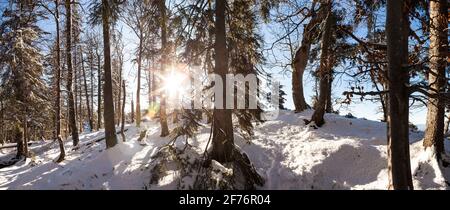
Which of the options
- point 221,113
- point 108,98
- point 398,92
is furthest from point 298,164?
point 108,98

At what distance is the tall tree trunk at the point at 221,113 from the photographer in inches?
369

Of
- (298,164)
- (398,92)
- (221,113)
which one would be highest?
(398,92)

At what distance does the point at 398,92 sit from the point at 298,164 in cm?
539

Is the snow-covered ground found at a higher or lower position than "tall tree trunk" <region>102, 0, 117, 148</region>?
lower

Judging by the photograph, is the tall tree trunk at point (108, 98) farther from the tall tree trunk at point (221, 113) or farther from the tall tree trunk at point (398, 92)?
the tall tree trunk at point (398, 92)

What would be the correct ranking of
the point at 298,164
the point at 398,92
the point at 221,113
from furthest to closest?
the point at 298,164, the point at 221,113, the point at 398,92

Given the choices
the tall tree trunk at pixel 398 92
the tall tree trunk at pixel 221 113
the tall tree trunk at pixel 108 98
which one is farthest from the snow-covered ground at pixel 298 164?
the tall tree trunk at pixel 398 92

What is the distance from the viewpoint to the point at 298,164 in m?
10.5

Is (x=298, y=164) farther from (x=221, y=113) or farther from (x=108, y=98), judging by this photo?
(x=108, y=98)

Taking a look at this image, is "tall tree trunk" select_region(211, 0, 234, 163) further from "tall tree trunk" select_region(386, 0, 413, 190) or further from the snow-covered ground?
"tall tree trunk" select_region(386, 0, 413, 190)

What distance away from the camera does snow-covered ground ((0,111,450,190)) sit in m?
9.22

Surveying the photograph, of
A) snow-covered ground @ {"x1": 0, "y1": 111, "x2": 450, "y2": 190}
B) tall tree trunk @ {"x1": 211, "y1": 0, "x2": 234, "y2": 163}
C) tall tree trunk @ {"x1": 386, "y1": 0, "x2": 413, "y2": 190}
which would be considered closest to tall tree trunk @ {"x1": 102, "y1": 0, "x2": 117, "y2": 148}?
snow-covered ground @ {"x1": 0, "y1": 111, "x2": 450, "y2": 190}

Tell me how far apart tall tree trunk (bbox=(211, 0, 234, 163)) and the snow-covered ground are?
1.41m
